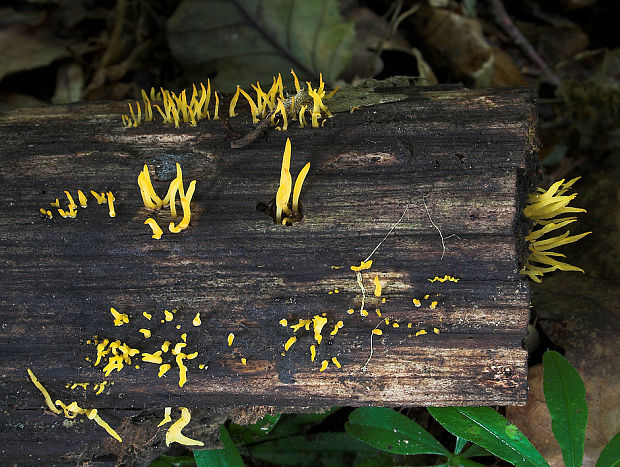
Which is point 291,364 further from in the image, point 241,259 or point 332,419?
point 332,419

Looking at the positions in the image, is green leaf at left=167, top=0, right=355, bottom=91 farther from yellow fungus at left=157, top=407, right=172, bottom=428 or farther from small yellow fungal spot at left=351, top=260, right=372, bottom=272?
yellow fungus at left=157, top=407, right=172, bottom=428

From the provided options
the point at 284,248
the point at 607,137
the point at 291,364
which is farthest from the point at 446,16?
the point at 291,364

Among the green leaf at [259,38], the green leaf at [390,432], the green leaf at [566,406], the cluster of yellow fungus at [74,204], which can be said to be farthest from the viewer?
the green leaf at [259,38]

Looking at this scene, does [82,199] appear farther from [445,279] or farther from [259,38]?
[259,38]

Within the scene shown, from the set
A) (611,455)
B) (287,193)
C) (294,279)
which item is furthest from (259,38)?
(611,455)

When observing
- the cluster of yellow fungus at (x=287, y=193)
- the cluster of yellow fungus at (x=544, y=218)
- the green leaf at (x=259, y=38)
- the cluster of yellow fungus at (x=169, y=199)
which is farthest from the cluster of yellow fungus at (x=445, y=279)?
the green leaf at (x=259, y=38)

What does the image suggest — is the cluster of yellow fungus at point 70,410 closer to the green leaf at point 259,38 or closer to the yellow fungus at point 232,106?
the yellow fungus at point 232,106
